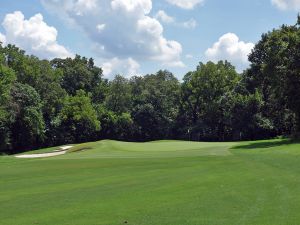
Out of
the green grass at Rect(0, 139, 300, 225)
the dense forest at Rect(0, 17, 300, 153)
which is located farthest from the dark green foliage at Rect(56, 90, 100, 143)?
the green grass at Rect(0, 139, 300, 225)

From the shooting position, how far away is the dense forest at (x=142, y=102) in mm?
72125

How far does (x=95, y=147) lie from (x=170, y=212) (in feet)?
137

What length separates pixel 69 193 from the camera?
17.9m

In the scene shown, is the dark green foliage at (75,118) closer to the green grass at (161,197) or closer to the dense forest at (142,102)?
the dense forest at (142,102)

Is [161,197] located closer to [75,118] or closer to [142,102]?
[75,118]

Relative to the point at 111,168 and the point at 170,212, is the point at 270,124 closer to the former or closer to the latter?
the point at 111,168

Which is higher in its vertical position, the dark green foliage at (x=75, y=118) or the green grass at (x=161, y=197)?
the dark green foliage at (x=75, y=118)

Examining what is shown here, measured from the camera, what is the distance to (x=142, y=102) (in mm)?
109250

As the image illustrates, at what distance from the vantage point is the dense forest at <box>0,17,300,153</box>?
237 feet

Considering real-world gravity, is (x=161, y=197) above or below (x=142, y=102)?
below

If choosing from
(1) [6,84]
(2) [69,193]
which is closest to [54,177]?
(2) [69,193]

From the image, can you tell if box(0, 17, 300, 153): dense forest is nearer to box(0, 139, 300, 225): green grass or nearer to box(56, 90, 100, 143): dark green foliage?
box(56, 90, 100, 143): dark green foliage

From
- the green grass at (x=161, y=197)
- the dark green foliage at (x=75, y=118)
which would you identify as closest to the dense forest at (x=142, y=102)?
the dark green foliage at (x=75, y=118)

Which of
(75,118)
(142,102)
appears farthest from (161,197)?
(142,102)
